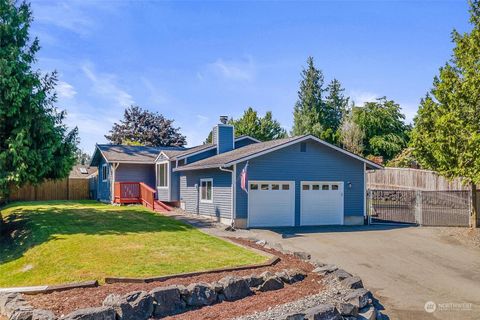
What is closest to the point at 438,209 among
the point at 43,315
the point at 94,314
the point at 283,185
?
the point at 283,185

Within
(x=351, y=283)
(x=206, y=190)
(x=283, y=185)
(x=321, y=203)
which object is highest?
(x=283, y=185)

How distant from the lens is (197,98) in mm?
26953

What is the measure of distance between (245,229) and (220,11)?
8667mm

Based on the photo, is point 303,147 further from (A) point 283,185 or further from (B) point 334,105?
(B) point 334,105

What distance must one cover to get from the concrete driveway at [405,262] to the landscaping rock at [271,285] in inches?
82.9

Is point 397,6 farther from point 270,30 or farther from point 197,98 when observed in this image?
point 197,98

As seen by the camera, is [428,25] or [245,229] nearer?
[428,25]

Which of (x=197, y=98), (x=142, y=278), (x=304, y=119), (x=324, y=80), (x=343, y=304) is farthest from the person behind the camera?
(x=324, y=80)

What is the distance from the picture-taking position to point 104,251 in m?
10.2

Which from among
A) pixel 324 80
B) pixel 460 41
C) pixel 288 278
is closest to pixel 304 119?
pixel 324 80

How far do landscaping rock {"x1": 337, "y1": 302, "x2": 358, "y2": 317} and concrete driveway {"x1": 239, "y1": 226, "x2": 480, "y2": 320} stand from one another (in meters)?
1.09

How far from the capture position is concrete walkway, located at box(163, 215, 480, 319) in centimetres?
781

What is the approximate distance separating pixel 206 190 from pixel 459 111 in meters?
11.8

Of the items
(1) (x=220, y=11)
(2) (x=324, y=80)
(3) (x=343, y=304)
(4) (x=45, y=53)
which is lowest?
(3) (x=343, y=304)
